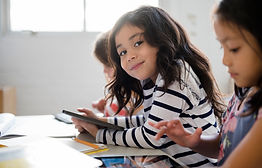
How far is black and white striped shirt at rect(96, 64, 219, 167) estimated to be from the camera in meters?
0.97

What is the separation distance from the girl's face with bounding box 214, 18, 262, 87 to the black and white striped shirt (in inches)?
12.5

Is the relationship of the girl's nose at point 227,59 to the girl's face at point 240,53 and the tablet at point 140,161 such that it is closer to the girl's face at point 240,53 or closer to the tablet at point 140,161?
the girl's face at point 240,53

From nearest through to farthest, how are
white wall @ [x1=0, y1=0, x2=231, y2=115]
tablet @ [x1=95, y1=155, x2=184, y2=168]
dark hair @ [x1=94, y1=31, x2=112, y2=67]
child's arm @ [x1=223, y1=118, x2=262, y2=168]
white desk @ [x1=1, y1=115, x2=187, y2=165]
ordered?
1. child's arm @ [x1=223, y1=118, x2=262, y2=168]
2. tablet @ [x1=95, y1=155, x2=184, y2=168]
3. white desk @ [x1=1, y1=115, x2=187, y2=165]
4. dark hair @ [x1=94, y1=31, x2=112, y2=67]
5. white wall @ [x1=0, y1=0, x2=231, y2=115]

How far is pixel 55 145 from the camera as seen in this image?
92 cm

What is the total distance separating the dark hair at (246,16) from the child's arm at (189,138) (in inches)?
7.9

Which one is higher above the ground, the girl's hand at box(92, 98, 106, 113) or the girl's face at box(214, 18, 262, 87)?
the girl's face at box(214, 18, 262, 87)

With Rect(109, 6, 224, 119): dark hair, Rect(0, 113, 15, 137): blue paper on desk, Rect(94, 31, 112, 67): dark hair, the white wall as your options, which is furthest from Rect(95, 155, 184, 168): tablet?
the white wall

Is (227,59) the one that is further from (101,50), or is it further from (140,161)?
(101,50)

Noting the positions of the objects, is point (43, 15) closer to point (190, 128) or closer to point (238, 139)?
point (190, 128)

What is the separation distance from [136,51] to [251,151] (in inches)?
23.0

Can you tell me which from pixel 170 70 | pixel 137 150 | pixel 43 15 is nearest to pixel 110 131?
pixel 137 150

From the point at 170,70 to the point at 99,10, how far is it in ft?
7.07

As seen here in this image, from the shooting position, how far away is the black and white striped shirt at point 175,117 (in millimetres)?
967

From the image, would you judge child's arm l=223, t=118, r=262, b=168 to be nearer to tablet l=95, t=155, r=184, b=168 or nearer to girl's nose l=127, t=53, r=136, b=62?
tablet l=95, t=155, r=184, b=168
